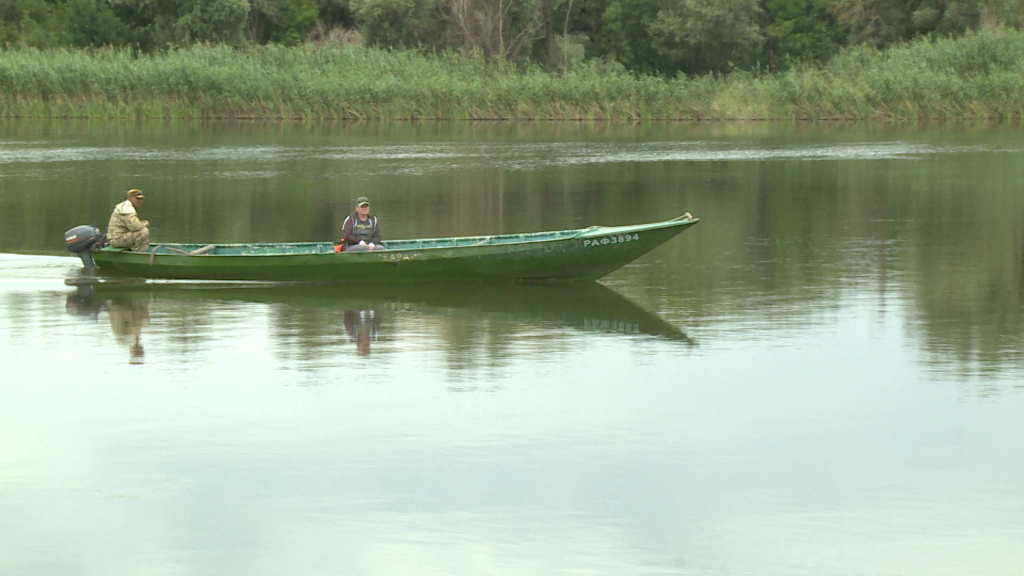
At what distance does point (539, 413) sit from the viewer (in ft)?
43.5

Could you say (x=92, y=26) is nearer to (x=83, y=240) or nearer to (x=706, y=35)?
(x=706, y=35)

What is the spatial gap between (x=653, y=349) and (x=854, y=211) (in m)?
15.6

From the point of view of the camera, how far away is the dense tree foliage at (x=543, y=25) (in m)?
70.9

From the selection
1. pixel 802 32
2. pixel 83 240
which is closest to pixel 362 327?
Answer: pixel 83 240

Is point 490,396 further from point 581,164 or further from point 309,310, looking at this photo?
point 581,164

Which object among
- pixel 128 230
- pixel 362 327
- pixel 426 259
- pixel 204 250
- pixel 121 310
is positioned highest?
pixel 128 230

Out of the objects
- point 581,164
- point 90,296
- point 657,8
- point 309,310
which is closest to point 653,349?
point 309,310

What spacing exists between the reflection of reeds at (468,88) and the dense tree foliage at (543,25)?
595cm

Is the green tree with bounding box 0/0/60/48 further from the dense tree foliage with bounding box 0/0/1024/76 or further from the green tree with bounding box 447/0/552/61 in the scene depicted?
the green tree with bounding box 447/0/552/61

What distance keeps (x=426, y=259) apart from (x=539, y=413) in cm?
643

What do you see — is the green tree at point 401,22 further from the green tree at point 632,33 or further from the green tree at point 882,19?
the green tree at point 882,19

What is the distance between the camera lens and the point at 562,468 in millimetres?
11461

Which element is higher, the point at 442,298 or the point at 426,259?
the point at 426,259

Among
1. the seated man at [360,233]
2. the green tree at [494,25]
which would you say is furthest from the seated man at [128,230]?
the green tree at [494,25]
